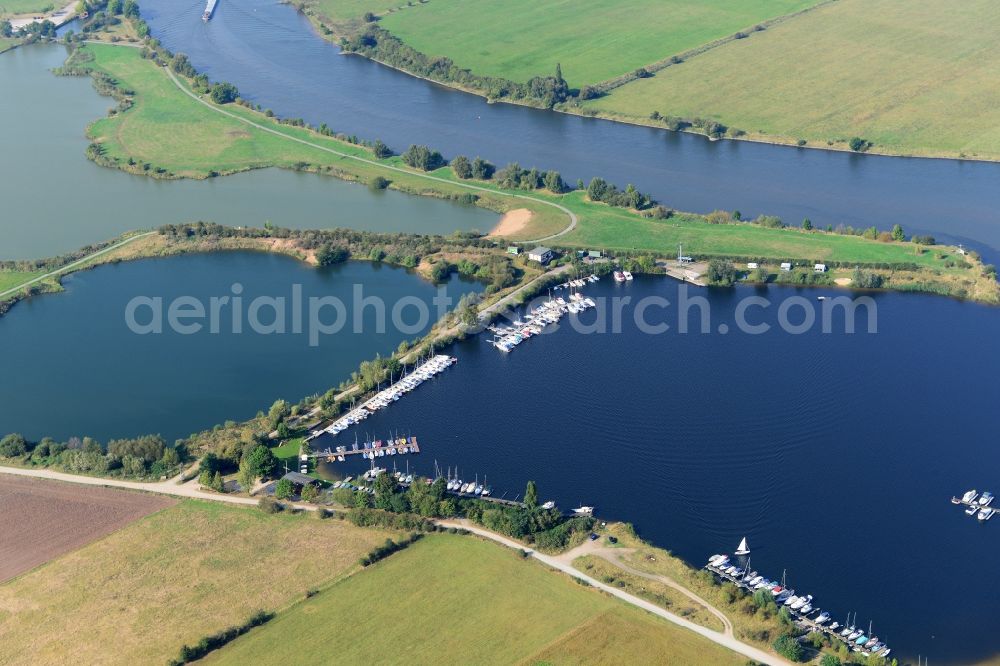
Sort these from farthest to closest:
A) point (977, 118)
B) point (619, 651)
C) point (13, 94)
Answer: point (13, 94)
point (977, 118)
point (619, 651)

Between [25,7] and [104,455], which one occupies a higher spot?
[25,7]

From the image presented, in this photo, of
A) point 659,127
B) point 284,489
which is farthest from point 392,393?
point 659,127

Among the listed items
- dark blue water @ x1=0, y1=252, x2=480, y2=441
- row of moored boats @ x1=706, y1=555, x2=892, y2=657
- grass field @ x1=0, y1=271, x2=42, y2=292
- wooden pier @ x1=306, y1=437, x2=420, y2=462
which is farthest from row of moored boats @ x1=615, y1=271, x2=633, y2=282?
grass field @ x1=0, y1=271, x2=42, y2=292

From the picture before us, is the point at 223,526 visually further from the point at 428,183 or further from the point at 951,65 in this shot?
the point at 951,65

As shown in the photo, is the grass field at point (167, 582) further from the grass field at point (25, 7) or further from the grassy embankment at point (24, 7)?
the grass field at point (25, 7)

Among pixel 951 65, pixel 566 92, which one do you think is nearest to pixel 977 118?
pixel 951 65

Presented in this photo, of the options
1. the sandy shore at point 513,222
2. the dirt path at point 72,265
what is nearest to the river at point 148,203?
the sandy shore at point 513,222

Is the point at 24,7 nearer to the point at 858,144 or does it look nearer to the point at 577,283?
the point at 577,283
